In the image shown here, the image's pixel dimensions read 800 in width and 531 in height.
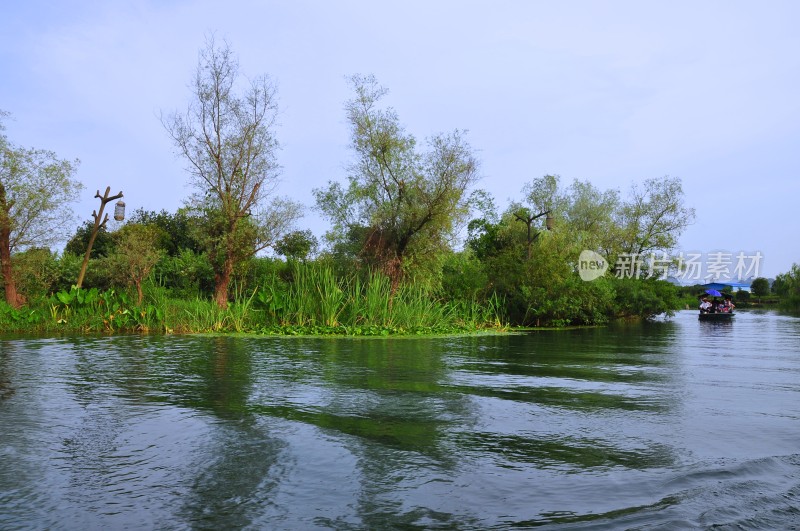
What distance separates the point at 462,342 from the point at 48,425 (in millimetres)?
12443

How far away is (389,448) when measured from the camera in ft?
16.8

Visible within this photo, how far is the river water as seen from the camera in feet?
12.1

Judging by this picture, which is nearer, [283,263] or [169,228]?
[283,263]

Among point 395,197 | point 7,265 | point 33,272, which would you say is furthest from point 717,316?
point 7,265

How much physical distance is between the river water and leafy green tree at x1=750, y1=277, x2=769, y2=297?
8619 cm

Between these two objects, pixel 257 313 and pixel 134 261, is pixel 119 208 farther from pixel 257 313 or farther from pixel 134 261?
pixel 257 313

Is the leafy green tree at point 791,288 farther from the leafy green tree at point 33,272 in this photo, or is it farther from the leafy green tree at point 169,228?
the leafy green tree at point 33,272

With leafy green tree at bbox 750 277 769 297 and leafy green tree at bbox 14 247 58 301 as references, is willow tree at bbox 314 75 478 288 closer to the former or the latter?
leafy green tree at bbox 14 247 58 301

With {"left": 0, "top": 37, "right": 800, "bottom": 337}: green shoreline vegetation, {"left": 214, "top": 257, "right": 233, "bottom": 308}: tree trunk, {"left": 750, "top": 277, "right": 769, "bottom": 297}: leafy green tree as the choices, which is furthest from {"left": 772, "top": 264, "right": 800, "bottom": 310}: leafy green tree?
{"left": 214, "top": 257, "right": 233, "bottom": 308}: tree trunk

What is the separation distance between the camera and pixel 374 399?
7.43 metres

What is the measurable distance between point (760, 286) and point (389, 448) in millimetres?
93867

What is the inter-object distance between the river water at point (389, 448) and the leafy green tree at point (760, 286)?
8619 centimetres

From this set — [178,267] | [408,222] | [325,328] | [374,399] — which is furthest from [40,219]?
[374,399]

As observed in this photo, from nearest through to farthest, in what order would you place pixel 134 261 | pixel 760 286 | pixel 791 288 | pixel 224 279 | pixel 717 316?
pixel 134 261 < pixel 224 279 < pixel 717 316 < pixel 791 288 < pixel 760 286
